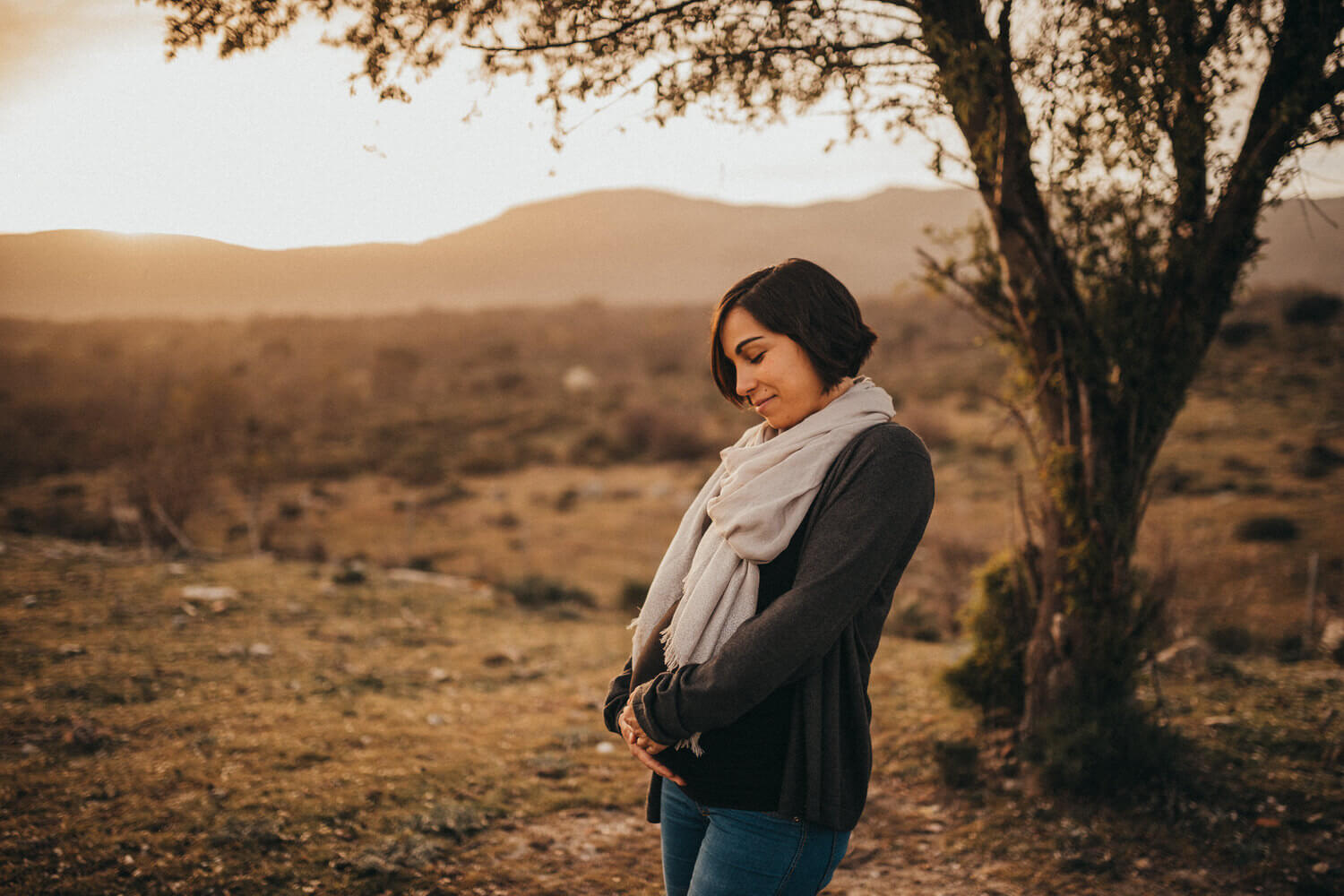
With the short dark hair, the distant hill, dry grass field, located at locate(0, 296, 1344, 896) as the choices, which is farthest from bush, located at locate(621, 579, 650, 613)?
the distant hill

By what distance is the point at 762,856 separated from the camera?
1.53 meters

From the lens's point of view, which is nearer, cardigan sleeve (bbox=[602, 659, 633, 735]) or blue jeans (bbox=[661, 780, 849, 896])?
blue jeans (bbox=[661, 780, 849, 896])

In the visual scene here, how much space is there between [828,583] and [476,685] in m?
5.07

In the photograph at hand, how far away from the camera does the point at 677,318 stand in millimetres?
49312

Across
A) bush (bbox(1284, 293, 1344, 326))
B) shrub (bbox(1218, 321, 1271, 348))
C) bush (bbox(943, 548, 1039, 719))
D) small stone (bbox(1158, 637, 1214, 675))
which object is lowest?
small stone (bbox(1158, 637, 1214, 675))

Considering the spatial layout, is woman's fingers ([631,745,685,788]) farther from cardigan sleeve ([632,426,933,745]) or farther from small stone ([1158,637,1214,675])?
small stone ([1158,637,1214,675])

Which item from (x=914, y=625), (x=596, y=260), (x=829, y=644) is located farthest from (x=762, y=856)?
(x=596, y=260)

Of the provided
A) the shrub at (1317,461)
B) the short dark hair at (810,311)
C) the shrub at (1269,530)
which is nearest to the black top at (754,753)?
the short dark hair at (810,311)

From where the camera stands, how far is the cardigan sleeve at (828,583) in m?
1.42

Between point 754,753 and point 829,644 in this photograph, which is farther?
point 754,753

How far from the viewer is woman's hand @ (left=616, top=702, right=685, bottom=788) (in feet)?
5.34

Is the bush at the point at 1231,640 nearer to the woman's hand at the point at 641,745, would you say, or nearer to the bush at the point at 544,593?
the bush at the point at 544,593

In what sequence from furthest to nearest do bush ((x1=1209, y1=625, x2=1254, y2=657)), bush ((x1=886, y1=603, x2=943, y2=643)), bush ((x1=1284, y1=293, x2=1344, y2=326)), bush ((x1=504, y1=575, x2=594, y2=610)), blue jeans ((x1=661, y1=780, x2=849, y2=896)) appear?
bush ((x1=1284, y1=293, x2=1344, y2=326)) → bush ((x1=504, y1=575, x2=594, y2=610)) → bush ((x1=886, y1=603, x2=943, y2=643)) → bush ((x1=1209, y1=625, x2=1254, y2=657)) → blue jeans ((x1=661, y1=780, x2=849, y2=896))

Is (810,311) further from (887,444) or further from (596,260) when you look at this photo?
(596,260)
